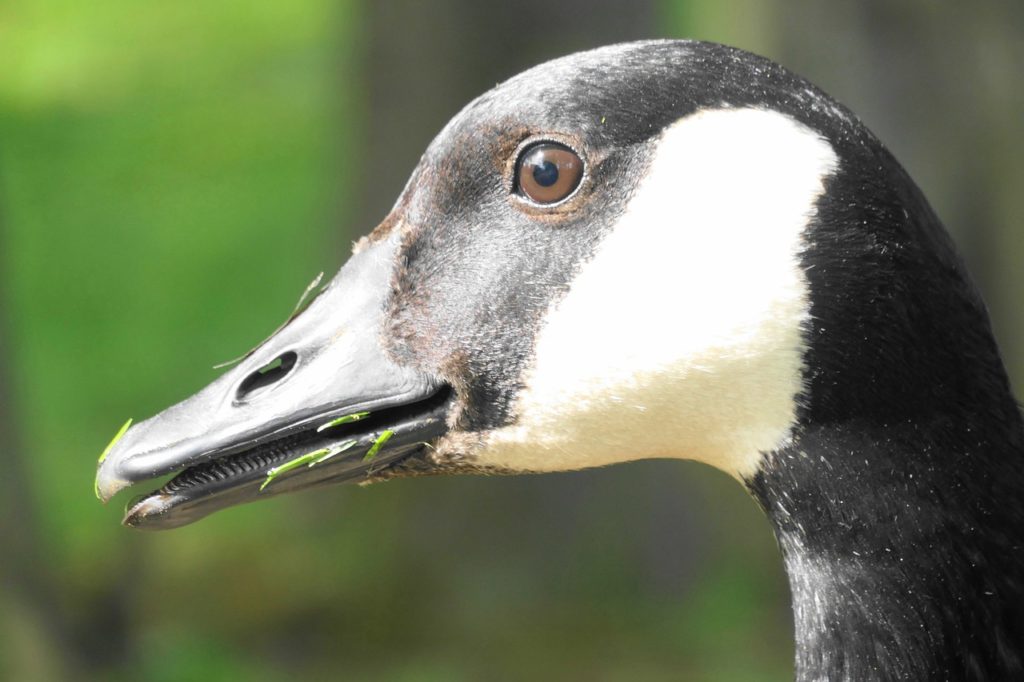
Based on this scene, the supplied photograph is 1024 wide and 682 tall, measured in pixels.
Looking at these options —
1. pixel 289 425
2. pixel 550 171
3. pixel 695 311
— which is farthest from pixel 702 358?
pixel 289 425

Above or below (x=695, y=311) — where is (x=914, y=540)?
below

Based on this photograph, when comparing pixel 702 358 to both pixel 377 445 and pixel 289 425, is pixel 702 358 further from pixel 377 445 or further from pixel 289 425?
pixel 289 425

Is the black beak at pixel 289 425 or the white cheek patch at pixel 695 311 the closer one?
the white cheek patch at pixel 695 311

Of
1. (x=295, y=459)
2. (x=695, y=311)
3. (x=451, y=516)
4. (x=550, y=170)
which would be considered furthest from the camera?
(x=451, y=516)

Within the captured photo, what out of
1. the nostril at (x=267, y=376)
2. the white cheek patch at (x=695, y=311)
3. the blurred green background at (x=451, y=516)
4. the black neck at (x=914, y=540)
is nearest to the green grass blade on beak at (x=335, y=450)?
the nostril at (x=267, y=376)

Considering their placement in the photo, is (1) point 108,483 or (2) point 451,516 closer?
(1) point 108,483

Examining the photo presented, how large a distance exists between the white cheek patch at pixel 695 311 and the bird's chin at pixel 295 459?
0.19 metres

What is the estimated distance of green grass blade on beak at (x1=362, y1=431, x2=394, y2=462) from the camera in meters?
2.43

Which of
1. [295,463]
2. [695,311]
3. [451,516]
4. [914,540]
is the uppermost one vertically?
[451,516]

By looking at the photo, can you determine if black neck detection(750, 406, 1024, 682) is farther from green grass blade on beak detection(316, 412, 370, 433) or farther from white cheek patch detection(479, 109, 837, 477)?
green grass blade on beak detection(316, 412, 370, 433)

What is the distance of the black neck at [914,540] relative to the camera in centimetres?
225

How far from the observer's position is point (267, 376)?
97.5 inches

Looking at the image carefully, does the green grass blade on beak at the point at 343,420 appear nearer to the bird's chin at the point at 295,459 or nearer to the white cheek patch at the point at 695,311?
the bird's chin at the point at 295,459

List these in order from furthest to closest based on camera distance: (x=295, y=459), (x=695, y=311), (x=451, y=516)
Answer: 1. (x=451, y=516)
2. (x=295, y=459)
3. (x=695, y=311)
